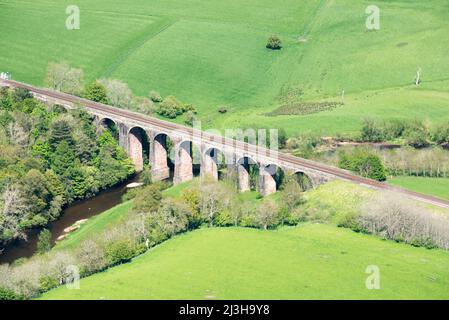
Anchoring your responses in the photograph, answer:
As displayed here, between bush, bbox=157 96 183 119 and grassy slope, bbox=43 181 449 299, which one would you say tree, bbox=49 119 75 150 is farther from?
bush, bbox=157 96 183 119

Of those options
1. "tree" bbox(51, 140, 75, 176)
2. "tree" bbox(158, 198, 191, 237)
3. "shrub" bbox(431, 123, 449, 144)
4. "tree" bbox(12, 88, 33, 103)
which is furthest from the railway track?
"shrub" bbox(431, 123, 449, 144)

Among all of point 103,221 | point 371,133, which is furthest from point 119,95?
point 371,133

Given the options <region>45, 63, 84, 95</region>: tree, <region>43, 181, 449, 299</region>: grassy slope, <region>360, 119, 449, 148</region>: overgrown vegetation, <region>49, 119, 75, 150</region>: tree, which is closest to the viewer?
<region>43, 181, 449, 299</region>: grassy slope

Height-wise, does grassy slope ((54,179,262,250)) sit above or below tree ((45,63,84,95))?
below

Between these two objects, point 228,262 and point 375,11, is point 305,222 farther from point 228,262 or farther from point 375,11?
point 375,11

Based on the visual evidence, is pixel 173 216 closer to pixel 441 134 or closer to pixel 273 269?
pixel 273 269

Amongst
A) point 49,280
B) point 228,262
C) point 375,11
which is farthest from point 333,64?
point 49,280
